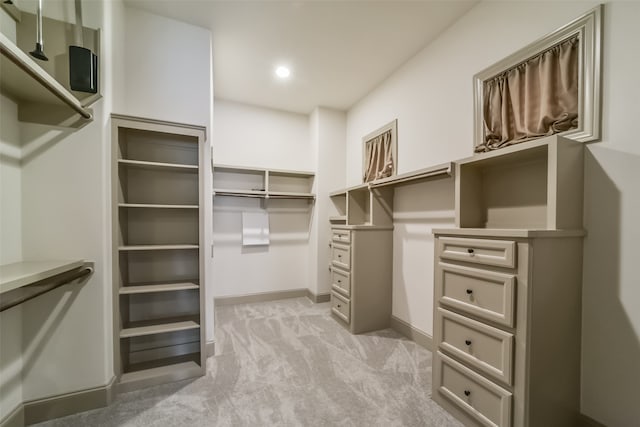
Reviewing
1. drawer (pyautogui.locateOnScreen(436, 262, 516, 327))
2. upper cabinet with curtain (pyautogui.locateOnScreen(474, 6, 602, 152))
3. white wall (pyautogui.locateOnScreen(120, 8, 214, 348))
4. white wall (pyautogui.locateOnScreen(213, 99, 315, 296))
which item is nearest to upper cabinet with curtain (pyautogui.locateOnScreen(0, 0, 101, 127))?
white wall (pyautogui.locateOnScreen(120, 8, 214, 348))

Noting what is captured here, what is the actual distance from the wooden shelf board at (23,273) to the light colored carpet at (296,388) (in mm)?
974

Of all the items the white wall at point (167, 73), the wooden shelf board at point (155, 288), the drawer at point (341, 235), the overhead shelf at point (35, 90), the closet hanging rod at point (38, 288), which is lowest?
the wooden shelf board at point (155, 288)

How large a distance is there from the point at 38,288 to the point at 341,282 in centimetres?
246

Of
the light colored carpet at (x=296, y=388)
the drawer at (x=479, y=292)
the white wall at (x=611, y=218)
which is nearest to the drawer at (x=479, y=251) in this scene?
the drawer at (x=479, y=292)

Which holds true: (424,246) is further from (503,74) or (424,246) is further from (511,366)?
(503,74)

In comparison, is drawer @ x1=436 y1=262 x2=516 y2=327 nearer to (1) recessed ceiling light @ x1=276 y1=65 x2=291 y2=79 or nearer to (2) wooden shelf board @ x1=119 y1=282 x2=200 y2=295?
(2) wooden shelf board @ x1=119 y1=282 x2=200 y2=295

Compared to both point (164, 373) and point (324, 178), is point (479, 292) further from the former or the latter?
point (324, 178)

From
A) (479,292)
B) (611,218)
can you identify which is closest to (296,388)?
(479,292)

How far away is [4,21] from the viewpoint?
4.49 ft

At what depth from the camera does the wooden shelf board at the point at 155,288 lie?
177 centimetres

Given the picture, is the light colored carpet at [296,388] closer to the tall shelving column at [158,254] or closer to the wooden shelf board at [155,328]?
the tall shelving column at [158,254]

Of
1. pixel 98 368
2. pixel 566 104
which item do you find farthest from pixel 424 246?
pixel 98 368

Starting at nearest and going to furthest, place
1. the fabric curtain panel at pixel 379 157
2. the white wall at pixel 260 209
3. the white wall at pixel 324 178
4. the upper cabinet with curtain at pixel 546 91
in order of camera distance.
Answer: the upper cabinet with curtain at pixel 546 91
the fabric curtain panel at pixel 379 157
the white wall at pixel 260 209
the white wall at pixel 324 178

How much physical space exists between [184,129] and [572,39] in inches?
102
